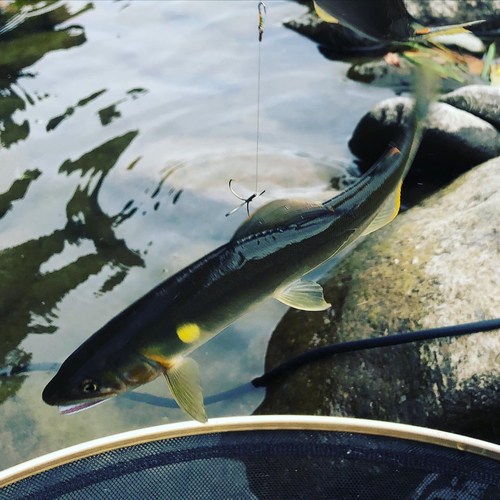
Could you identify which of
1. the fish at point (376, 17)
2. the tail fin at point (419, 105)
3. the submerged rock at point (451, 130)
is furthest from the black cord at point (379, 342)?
the submerged rock at point (451, 130)

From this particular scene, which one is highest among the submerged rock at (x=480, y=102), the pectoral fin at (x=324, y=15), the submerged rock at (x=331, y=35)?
the pectoral fin at (x=324, y=15)

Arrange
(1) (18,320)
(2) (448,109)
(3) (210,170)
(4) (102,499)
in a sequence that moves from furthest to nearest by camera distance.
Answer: (3) (210,170) → (2) (448,109) → (1) (18,320) → (4) (102,499)

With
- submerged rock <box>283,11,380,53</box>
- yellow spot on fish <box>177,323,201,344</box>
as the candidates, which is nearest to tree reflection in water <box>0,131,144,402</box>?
yellow spot on fish <box>177,323,201,344</box>

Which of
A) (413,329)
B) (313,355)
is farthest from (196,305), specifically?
(413,329)

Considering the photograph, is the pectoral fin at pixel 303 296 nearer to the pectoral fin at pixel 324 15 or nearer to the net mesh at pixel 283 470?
the net mesh at pixel 283 470

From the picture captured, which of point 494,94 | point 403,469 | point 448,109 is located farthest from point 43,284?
point 494,94

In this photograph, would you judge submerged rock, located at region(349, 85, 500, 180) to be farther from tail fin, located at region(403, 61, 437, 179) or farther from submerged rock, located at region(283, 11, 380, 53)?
submerged rock, located at region(283, 11, 380, 53)

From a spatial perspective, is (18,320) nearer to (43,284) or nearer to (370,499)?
(43,284)
